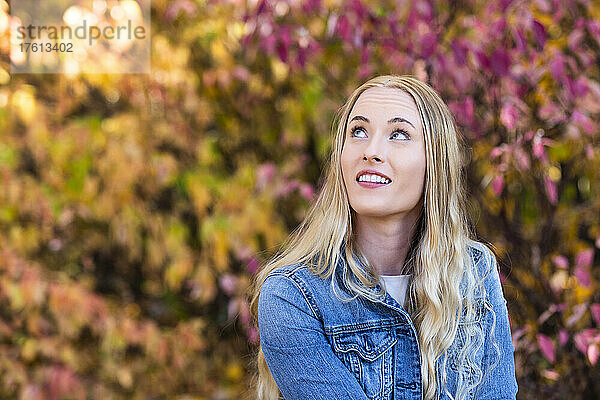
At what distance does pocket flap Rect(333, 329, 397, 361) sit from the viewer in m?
1.54

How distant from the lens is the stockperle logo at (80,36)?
309cm

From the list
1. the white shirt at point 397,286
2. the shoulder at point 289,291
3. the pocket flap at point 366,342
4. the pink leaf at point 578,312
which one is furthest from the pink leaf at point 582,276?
A: the shoulder at point 289,291

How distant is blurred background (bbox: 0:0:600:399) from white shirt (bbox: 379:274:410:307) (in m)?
0.87

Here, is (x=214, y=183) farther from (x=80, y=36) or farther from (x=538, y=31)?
(x=538, y=31)

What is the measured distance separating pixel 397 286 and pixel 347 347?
21 cm

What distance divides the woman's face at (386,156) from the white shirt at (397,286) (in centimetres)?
15

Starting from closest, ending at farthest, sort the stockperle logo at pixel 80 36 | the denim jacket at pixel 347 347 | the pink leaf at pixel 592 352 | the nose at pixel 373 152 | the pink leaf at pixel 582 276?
the denim jacket at pixel 347 347 → the nose at pixel 373 152 → the pink leaf at pixel 592 352 → the pink leaf at pixel 582 276 → the stockperle logo at pixel 80 36

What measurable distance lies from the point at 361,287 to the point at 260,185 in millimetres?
1475

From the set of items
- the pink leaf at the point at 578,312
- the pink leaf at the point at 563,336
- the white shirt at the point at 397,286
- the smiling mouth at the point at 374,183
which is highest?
the smiling mouth at the point at 374,183

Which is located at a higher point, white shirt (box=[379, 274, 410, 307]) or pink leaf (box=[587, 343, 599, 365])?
white shirt (box=[379, 274, 410, 307])

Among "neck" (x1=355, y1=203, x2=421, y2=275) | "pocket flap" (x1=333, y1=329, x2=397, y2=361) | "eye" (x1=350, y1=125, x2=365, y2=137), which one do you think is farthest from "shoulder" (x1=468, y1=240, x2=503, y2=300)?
"eye" (x1=350, y1=125, x2=365, y2=137)

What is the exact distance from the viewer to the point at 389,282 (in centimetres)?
166

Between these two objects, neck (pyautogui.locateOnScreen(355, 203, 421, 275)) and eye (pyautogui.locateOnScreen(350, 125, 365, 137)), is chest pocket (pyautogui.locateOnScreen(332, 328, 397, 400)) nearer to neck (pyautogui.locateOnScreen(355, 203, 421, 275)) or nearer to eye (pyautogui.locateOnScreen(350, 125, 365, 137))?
neck (pyautogui.locateOnScreen(355, 203, 421, 275))

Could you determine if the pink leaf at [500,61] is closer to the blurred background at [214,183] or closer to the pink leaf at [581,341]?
the blurred background at [214,183]
